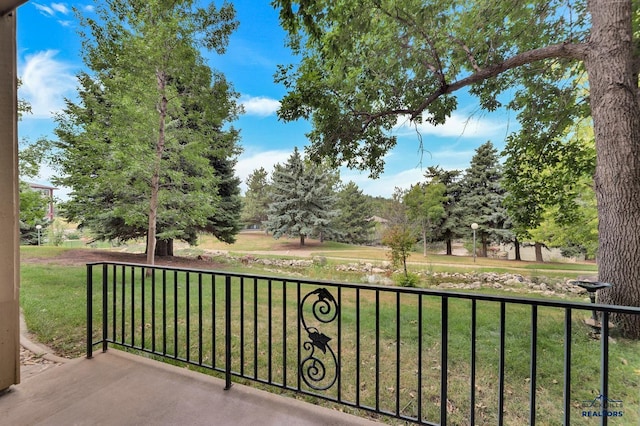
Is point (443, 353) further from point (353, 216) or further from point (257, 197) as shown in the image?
point (257, 197)

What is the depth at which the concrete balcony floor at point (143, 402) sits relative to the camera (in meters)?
1.48

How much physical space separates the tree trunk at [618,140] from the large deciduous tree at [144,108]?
577 cm

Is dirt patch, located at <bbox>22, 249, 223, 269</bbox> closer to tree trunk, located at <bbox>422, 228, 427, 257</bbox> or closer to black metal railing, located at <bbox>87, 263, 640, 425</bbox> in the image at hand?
black metal railing, located at <bbox>87, 263, 640, 425</bbox>

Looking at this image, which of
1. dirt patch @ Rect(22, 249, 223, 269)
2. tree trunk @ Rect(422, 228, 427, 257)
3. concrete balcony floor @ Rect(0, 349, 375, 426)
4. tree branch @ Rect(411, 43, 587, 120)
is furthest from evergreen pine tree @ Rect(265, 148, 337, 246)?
concrete balcony floor @ Rect(0, 349, 375, 426)

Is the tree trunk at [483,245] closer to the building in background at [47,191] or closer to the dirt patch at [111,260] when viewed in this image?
the dirt patch at [111,260]

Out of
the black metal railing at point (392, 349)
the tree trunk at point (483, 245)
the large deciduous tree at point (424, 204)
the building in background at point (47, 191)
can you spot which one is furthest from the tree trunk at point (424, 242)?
the building in background at point (47, 191)

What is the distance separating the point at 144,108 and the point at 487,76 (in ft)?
19.6

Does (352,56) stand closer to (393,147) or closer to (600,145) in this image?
(393,147)

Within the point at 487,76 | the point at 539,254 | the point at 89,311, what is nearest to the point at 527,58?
the point at 487,76

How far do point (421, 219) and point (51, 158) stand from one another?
9.77m

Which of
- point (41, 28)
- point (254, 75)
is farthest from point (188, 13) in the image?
point (41, 28)

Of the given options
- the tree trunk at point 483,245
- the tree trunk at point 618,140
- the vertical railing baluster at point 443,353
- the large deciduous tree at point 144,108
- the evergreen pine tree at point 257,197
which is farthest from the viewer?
the evergreen pine tree at point 257,197

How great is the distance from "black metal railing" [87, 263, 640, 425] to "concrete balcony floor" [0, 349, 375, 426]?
0.10 m

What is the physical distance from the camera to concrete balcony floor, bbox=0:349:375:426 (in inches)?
58.4
